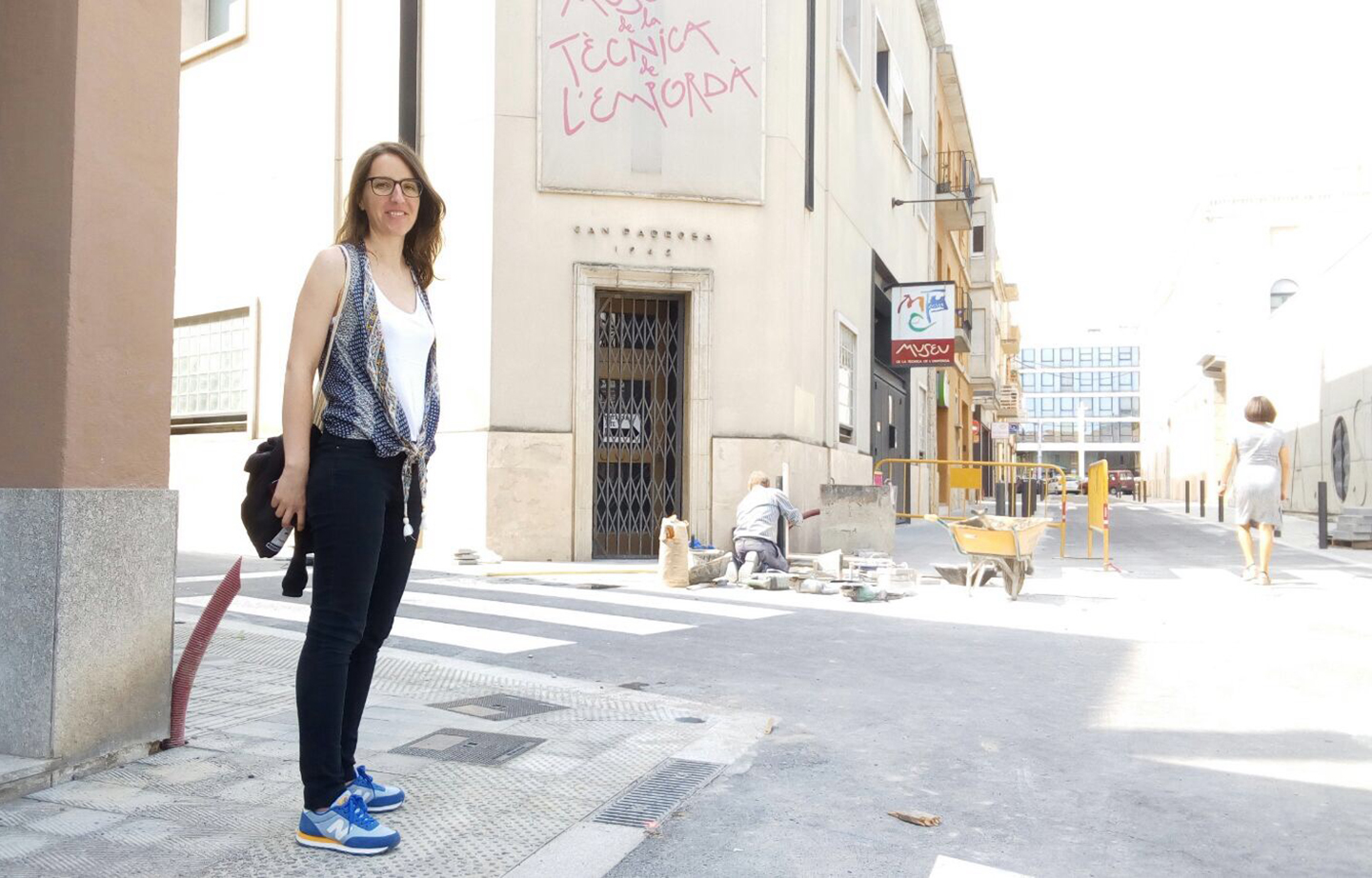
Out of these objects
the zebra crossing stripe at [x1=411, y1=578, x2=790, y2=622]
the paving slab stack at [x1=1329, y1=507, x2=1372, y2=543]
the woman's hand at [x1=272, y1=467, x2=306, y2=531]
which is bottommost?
the zebra crossing stripe at [x1=411, y1=578, x2=790, y2=622]

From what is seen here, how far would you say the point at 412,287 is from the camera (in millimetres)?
3262

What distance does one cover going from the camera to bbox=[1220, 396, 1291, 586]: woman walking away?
10695mm

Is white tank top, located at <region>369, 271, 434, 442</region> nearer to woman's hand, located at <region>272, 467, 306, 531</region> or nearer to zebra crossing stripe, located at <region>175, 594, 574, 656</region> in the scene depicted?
woman's hand, located at <region>272, 467, 306, 531</region>

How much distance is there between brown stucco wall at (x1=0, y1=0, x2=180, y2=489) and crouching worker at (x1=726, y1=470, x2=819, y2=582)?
7659mm

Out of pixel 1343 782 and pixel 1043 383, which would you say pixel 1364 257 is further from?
pixel 1043 383

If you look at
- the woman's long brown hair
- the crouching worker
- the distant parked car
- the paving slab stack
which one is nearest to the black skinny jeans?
the woman's long brown hair

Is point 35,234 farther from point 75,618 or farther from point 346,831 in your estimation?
point 346,831

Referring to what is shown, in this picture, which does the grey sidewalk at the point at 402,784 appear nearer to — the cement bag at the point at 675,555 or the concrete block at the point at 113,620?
the concrete block at the point at 113,620

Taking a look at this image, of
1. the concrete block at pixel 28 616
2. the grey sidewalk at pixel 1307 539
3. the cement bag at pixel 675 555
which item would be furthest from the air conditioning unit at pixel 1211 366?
the concrete block at pixel 28 616

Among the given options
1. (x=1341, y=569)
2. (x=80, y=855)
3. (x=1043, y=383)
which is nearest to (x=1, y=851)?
(x=80, y=855)

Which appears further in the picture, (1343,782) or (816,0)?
(816,0)

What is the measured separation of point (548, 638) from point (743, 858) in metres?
4.07

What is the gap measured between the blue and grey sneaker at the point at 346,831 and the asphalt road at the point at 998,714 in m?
0.63

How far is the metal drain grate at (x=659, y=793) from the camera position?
127 inches
